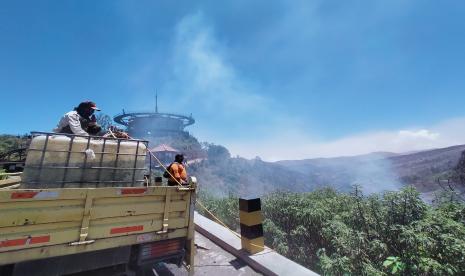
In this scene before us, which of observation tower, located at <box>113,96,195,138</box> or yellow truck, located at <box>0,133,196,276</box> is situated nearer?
yellow truck, located at <box>0,133,196,276</box>

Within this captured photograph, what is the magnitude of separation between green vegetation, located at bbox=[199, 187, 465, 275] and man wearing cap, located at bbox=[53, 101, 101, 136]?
4.73 meters

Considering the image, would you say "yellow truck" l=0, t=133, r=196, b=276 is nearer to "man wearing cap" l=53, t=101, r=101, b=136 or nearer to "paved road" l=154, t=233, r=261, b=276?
"paved road" l=154, t=233, r=261, b=276

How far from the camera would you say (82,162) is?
3525 mm

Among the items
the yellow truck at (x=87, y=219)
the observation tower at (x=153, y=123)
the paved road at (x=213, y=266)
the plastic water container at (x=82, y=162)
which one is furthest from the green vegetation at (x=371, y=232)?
the observation tower at (x=153, y=123)

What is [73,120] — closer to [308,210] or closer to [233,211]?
[308,210]

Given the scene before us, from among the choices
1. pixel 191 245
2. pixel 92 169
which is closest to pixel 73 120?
pixel 92 169

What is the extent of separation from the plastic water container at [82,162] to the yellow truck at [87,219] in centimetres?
1

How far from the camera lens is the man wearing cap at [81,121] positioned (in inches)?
167

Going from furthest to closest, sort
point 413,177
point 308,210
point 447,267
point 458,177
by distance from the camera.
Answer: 1. point 413,177
2. point 458,177
3. point 308,210
4. point 447,267

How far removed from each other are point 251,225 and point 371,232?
2.60 metres

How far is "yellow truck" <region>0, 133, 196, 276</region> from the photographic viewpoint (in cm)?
275

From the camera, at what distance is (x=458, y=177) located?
10422 mm

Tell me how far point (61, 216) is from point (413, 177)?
2709 cm

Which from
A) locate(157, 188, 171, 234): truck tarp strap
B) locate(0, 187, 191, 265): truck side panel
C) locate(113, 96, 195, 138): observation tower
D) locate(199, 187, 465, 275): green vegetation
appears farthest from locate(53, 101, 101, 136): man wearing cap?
locate(113, 96, 195, 138): observation tower
